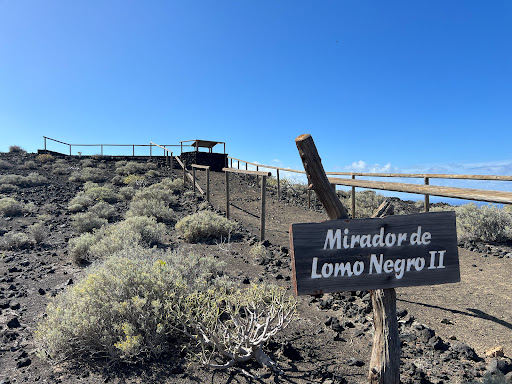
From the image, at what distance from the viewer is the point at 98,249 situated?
20.2 feet

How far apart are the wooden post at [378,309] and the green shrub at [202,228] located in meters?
5.46

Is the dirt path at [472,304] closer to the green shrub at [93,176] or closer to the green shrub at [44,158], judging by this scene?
the green shrub at [93,176]

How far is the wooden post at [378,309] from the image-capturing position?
8.02ft

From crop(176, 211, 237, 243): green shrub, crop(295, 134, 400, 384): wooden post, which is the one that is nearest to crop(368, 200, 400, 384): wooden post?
crop(295, 134, 400, 384): wooden post

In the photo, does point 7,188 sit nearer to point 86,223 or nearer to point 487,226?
point 86,223

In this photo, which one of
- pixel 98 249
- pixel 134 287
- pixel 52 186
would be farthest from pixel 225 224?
pixel 52 186

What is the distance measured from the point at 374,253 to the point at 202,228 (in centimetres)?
600

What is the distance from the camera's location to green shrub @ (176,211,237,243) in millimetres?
7770

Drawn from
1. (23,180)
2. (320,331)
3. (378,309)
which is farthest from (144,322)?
(23,180)

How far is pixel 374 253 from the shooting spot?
2.31 m

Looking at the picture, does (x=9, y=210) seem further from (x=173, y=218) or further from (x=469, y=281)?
(x=469, y=281)

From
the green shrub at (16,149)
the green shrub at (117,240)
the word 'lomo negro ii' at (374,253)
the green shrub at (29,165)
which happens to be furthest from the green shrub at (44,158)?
the word 'lomo negro ii' at (374,253)

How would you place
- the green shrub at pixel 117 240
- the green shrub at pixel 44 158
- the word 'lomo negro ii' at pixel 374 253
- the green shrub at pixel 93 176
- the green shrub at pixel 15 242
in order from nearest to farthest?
the word 'lomo negro ii' at pixel 374 253
the green shrub at pixel 117 240
the green shrub at pixel 15 242
the green shrub at pixel 93 176
the green shrub at pixel 44 158

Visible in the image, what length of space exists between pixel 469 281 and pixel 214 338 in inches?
176
